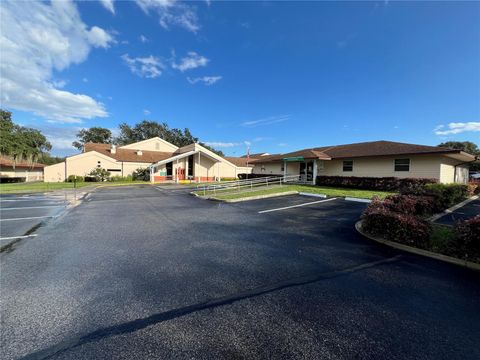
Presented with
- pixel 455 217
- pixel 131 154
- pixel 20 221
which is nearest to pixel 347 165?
pixel 455 217

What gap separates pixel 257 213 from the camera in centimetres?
993

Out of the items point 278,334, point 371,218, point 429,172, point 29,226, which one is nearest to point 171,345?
point 278,334

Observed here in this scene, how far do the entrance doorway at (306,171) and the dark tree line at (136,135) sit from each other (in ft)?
145

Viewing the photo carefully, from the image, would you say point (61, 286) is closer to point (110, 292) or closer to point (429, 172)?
point (110, 292)

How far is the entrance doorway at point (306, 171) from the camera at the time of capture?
23.3 m

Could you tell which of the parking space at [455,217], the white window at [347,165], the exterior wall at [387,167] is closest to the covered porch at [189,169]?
the exterior wall at [387,167]

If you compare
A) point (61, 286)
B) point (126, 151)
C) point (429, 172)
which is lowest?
point (61, 286)

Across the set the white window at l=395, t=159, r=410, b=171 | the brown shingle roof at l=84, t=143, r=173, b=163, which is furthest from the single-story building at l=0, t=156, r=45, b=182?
the white window at l=395, t=159, r=410, b=171

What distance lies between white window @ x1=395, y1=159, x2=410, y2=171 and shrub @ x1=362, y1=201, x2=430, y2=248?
43.7 feet

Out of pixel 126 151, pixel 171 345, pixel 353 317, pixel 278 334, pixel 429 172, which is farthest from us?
pixel 126 151

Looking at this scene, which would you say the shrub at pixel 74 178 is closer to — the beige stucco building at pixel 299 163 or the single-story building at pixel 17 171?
the beige stucco building at pixel 299 163

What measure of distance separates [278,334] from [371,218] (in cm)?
520

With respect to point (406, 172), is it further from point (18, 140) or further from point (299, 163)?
point (18, 140)

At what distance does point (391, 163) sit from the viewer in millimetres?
17344
